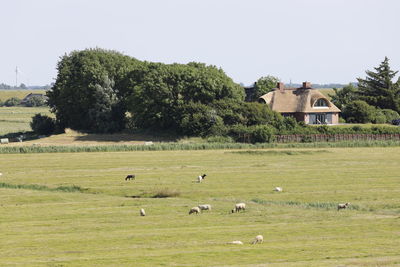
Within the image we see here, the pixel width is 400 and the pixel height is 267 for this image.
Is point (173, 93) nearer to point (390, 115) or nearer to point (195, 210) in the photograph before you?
point (390, 115)

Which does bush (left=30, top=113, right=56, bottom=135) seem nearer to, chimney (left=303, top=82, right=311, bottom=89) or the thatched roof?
the thatched roof

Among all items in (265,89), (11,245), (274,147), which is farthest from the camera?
(265,89)

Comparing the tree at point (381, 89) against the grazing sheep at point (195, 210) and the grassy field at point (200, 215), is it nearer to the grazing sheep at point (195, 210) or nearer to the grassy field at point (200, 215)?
the grassy field at point (200, 215)

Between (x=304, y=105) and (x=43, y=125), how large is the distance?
49.0 m

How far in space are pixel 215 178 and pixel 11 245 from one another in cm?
3554

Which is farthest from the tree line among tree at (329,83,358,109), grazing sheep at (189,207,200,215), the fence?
grazing sheep at (189,207,200,215)

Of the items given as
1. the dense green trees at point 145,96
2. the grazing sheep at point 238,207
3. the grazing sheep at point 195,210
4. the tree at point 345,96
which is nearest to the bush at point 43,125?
the dense green trees at point 145,96

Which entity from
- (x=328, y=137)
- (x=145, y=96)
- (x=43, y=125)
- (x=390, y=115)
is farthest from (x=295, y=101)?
(x=43, y=125)

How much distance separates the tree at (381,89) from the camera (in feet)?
520

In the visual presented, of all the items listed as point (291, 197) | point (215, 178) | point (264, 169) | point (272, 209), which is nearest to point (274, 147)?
point (264, 169)

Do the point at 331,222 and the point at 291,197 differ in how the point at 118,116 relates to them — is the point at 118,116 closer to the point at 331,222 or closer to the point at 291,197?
the point at 291,197

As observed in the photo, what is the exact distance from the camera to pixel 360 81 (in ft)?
549

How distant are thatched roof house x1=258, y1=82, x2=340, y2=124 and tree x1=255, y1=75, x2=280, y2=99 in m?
15.3

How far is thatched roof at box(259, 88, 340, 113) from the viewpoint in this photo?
13712cm
